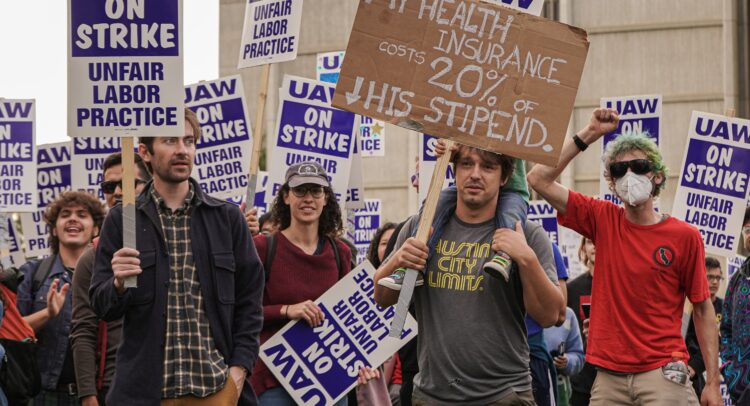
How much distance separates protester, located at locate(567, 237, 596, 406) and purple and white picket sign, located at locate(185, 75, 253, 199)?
9.64 ft

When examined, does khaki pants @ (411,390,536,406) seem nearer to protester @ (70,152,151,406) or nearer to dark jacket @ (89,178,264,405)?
dark jacket @ (89,178,264,405)

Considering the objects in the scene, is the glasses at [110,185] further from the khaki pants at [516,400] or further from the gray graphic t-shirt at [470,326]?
the khaki pants at [516,400]

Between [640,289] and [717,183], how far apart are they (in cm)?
457

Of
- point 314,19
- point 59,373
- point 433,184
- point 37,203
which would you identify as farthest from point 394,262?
point 314,19

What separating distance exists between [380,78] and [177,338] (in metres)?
1.52

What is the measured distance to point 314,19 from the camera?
113ft

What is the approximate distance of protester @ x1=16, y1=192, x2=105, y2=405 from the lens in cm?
913

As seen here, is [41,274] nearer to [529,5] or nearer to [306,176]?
[306,176]

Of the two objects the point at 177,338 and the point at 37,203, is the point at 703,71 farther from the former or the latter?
the point at 177,338

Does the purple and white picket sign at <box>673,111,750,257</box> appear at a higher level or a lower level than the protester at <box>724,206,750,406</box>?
higher

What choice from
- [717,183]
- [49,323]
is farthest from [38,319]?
[717,183]

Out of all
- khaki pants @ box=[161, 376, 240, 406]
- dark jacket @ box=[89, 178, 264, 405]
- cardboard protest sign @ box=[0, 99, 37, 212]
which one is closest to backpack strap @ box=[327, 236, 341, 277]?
dark jacket @ box=[89, 178, 264, 405]

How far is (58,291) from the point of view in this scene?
9.70 meters

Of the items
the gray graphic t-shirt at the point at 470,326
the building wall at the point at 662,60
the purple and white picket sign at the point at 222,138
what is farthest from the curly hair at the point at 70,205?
the building wall at the point at 662,60
